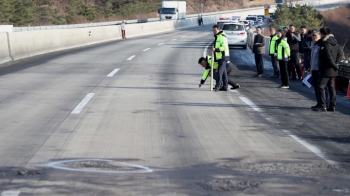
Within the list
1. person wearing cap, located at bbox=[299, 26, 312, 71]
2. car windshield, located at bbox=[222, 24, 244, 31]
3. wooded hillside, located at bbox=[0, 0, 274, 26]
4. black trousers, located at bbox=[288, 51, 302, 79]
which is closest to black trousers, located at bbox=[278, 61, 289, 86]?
person wearing cap, located at bbox=[299, 26, 312, 71]

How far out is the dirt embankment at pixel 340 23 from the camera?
60147 mm

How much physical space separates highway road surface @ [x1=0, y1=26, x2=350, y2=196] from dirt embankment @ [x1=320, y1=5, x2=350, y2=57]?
1676 inches

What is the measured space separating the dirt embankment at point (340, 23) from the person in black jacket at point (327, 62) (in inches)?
1709

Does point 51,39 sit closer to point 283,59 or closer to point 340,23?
point 283,59

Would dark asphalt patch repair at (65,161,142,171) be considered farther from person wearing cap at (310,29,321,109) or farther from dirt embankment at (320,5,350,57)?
dirt embankment at (320,5,350,57)

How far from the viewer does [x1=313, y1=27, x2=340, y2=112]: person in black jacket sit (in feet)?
38.4

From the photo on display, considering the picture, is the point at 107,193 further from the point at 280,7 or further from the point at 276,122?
the point at 280,7

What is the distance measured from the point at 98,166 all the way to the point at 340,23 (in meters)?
74.3

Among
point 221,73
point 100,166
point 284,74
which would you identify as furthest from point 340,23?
point 100,166

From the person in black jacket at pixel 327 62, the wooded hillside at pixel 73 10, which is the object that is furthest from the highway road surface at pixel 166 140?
the wooded hillside at pixel 73 10

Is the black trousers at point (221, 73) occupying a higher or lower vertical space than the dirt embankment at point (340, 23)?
higher

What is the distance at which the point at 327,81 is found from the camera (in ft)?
39.8

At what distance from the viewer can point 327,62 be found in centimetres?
1176

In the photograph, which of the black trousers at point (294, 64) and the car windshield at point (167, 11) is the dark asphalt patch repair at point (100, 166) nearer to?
the black trousers at point (294, 64)
